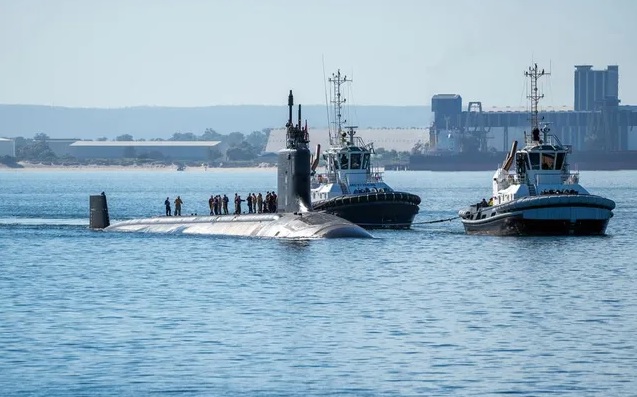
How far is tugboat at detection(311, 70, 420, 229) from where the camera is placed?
2923 inches

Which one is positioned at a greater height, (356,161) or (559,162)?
(559,162)

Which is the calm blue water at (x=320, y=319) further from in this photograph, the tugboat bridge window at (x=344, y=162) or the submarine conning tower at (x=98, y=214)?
the tugboat bridge window at (x=344, y=162)

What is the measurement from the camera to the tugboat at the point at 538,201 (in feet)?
212

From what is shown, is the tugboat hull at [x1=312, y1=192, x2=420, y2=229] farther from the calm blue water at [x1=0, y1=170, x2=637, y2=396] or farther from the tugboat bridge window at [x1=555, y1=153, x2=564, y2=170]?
the calm blue water at [x1=0, y1=170, x2=637, y2=396]

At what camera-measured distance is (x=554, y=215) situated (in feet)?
212

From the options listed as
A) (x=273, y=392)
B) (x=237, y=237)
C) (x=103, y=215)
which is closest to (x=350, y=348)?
(x=273, y=392)

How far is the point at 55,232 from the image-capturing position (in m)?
77.8

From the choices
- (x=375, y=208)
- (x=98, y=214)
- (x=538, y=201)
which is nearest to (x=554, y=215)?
(x=538, y=201)

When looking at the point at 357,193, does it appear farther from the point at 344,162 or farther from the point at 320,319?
the point at 320,319

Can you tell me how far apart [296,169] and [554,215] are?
1245cm

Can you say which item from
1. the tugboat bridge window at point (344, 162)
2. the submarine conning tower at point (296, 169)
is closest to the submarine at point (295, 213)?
the submarine conning tower at point (296, 169)

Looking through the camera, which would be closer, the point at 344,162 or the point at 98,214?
the point at 98,214

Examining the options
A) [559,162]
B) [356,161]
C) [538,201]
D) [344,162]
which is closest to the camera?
[538,201]

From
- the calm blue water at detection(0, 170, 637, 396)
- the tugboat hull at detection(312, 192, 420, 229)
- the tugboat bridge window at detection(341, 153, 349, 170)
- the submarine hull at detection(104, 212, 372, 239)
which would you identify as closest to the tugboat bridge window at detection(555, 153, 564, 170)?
the calm blue water at detection(0, 170, 637, 396)
